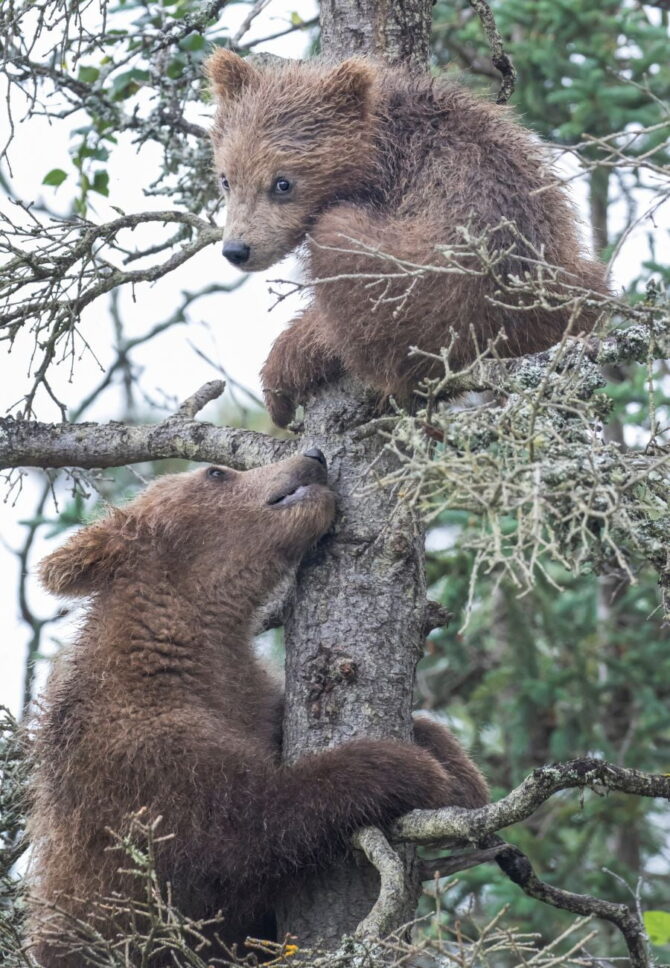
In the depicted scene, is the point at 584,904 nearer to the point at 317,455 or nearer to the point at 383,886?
the point at 383,886

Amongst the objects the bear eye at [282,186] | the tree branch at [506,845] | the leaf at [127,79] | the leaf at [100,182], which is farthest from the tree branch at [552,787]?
the leaf at [127,79]

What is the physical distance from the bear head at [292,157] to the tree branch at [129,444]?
70cm

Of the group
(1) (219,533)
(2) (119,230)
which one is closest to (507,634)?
(1) (219,533)

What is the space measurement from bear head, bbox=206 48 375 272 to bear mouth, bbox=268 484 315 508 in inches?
38.3

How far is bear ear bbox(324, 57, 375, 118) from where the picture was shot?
197 inches

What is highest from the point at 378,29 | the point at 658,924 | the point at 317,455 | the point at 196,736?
the point at 378,29

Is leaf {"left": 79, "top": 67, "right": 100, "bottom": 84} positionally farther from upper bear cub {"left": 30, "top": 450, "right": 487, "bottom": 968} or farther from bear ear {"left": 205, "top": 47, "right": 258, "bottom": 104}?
upper bear cub {"left": 30, "top": 450, "right": 487, "bottom": 968}

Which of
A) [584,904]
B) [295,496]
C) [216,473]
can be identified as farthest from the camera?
[216,473]

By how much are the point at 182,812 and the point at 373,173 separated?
2.61m

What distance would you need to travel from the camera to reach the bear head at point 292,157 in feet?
16.5

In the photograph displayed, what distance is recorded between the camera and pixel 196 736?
4578 mm

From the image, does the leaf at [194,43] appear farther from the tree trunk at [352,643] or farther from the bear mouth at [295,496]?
the bear mouth at [295,496]

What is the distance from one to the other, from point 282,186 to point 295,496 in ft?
4.39


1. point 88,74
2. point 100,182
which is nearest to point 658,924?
point 100,182
